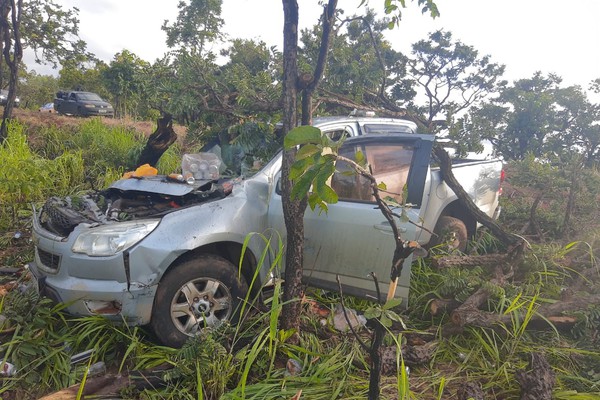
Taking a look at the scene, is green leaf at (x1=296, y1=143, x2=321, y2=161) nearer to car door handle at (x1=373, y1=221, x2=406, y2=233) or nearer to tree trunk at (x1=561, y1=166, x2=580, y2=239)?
car door handle at (x1=373, y1=221, x2=406, y2=233)

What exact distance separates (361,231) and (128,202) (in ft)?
6.19

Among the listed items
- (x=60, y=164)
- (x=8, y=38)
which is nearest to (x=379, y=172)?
(x=60, y=164)

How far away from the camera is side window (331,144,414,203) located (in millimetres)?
3328

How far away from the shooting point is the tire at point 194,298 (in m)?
2.78

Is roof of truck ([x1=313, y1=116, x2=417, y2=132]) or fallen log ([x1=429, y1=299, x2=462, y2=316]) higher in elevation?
roof of truck ([x1=313, y1=116, x2=417, y2=132])

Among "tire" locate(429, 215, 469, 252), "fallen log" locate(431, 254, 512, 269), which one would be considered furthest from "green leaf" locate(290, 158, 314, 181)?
"tire" locate(429, 215, 469, 252)

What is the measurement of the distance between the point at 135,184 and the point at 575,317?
3572mm

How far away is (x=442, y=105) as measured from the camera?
11547 mm

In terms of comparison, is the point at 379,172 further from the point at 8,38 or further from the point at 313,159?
the point at 8,38

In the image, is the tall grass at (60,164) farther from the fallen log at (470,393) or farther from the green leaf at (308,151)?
the fallen log at (470,393)

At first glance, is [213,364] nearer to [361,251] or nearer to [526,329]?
[361,251]

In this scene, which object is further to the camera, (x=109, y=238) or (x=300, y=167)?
(x=109, y=238)

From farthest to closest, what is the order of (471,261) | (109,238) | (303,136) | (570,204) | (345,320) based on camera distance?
(570,204), (471,261), (345,320), (109,238), (303,136)

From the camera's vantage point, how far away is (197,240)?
9.39ft
